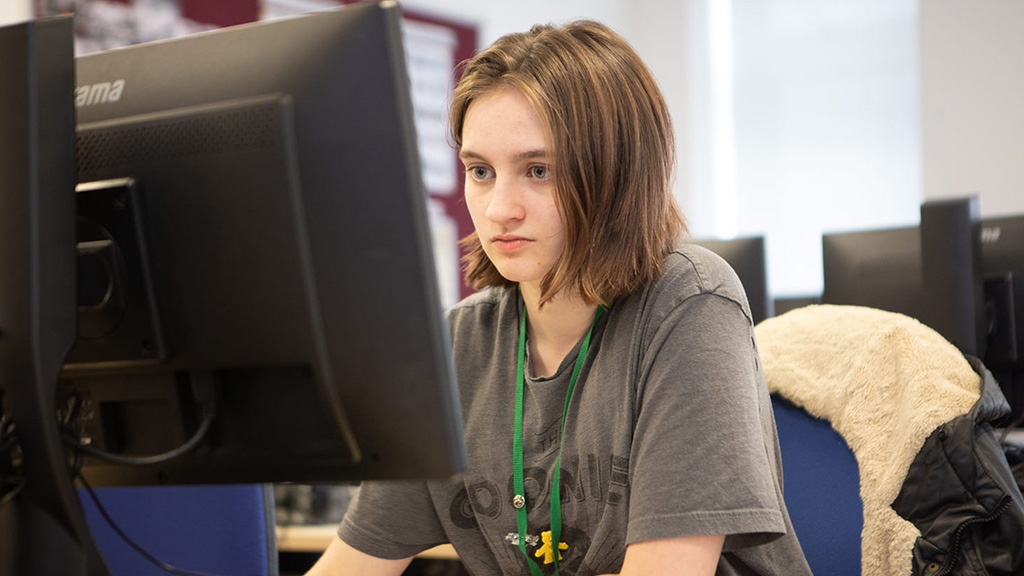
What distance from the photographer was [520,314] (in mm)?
1289

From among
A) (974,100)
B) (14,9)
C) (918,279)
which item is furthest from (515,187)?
(974,100)

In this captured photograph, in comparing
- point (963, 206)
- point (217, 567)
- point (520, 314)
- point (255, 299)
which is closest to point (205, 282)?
point (255, 299)

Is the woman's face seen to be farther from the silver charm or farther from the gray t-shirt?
the silver charm

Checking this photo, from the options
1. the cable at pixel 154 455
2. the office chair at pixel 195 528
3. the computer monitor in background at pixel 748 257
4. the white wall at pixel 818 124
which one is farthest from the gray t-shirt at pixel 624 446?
the white wall at pixel 818 124

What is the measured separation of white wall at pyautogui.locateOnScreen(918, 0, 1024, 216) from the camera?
12.4 feet

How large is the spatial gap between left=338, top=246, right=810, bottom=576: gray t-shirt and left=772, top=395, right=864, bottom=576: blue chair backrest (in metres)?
0.14

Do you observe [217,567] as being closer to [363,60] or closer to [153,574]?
[153,574]

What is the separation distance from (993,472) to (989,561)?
0.33 feet

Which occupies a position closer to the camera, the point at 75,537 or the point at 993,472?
the point at 75,537

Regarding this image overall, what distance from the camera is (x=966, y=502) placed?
1.13 metres

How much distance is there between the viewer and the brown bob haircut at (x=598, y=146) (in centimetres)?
110

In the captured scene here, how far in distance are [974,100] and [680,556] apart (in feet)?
11.6

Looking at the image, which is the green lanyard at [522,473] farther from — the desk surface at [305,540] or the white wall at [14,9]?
the white wall at [14,9]

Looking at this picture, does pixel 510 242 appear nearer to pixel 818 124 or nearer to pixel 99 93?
pixel 99 93
